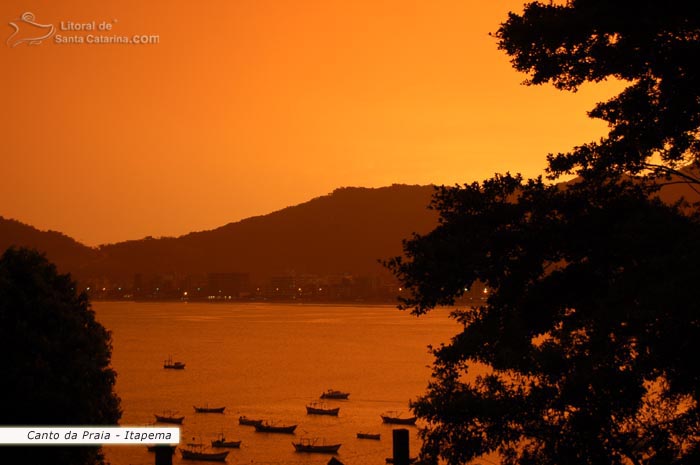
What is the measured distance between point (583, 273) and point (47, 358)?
11.8m

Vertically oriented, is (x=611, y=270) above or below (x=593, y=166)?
below

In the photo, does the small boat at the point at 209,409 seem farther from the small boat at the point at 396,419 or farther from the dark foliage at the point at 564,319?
the dark foliage at the point at 564,319

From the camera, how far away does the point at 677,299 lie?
263 inches

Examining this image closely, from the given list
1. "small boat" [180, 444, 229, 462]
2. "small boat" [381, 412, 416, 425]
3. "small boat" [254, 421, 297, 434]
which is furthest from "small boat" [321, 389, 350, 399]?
"small boat" [180, 444, 229, 462]

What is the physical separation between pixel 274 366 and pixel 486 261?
256ft

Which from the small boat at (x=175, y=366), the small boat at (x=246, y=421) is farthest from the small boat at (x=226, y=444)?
the small boat at (x=175, y=366)

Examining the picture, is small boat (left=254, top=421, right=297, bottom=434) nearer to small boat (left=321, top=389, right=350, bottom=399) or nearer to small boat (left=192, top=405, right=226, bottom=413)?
small boat (left=192, top=405, right=226, bottom=413)

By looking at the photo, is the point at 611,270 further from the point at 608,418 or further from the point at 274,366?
the point at 274,366

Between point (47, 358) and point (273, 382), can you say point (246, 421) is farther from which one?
point (47, 358)

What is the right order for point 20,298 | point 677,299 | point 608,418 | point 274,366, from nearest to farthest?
point 677,299
point 608,418
point 20,298
point 274,366

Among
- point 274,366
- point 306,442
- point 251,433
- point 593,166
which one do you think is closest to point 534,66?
point 593,166

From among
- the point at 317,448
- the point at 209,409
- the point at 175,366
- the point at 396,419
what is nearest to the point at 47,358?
the point at 317,448

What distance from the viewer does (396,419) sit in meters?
49.5

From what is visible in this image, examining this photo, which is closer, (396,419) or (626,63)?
A: (626,63)
